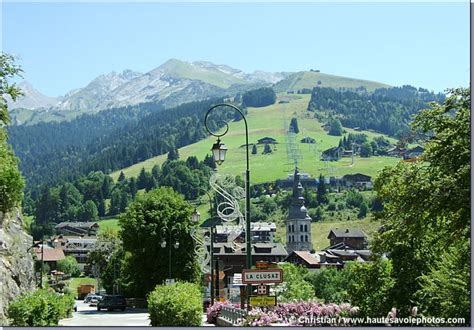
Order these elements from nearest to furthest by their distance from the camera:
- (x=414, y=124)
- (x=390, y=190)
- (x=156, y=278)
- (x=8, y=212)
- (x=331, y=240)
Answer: (x=414, y=124) < (x=390, y=190) < (x=8, y=212) < (x=156, y=278) < (x=331, y=240)

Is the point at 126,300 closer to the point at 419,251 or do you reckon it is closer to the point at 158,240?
the point at 158,240

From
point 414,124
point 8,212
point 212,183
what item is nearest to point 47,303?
point 212,183

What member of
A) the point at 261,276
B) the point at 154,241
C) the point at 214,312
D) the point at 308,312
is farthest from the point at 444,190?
the point at 154,241

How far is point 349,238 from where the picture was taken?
192 m

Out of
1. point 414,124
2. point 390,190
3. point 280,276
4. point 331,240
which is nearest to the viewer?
point 280,276

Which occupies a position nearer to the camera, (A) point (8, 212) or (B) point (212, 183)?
(B) point (212, 183)

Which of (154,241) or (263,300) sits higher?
(263,300)

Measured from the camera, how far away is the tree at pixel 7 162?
24.3 meters

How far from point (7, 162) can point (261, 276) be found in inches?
741

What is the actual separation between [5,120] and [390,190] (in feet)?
51.8

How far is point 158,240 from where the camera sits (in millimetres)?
59219

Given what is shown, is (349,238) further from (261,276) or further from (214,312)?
(261,276)

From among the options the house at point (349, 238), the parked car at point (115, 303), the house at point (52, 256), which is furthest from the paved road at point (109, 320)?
the house at point (349, 238)

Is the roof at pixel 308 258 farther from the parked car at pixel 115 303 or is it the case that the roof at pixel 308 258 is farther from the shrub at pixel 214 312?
the shrub at pixel 214 312
